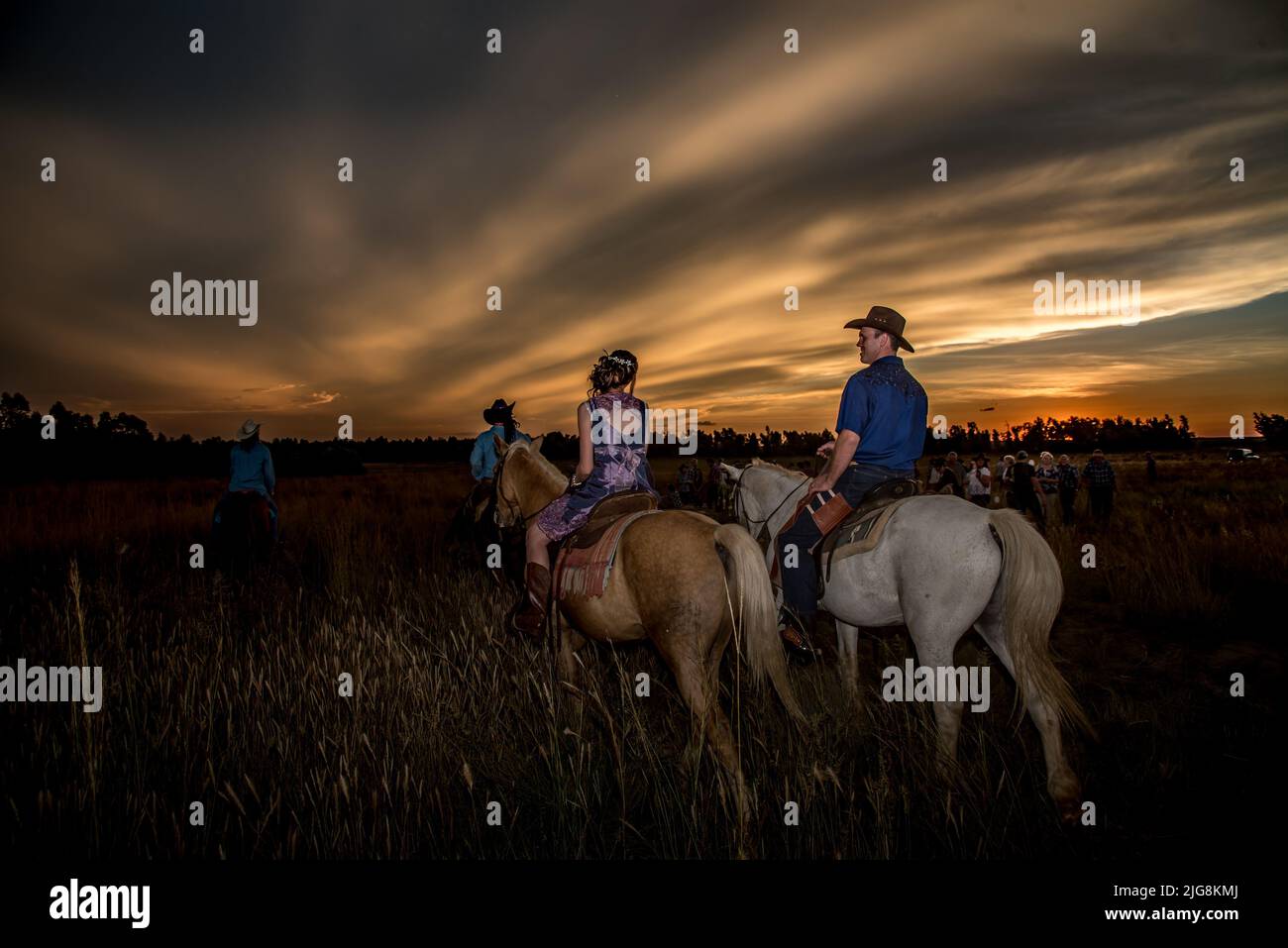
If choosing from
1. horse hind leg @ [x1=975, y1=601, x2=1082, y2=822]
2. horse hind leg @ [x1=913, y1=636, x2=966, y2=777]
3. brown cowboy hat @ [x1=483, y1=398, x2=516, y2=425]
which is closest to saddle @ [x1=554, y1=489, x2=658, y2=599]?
horse hind leg @ [x1=913, y1=636, x2=966, y2=777]

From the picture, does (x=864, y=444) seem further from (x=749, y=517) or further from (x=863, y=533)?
(x=749, y=517)

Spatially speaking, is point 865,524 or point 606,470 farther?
point 606,470

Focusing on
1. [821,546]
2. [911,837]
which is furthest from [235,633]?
[911,837]

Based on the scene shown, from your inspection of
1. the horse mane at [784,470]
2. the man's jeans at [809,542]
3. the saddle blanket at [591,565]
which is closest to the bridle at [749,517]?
the horse mane at [784,470]

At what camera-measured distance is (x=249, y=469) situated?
784 cm

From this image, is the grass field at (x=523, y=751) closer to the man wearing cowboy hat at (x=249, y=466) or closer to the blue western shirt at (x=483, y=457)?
the man wearing cowboy hat at (x=249, y=466)

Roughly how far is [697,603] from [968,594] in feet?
5.46

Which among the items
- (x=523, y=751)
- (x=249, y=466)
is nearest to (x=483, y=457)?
(x=249, y=466)

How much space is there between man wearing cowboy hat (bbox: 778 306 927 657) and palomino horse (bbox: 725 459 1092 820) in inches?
11.3

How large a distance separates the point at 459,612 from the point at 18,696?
10.5 ft

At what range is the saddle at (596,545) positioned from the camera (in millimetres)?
3686

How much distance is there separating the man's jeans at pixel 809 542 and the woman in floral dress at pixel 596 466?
3.80ft

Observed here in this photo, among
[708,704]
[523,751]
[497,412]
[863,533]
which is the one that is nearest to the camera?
[708,704]
